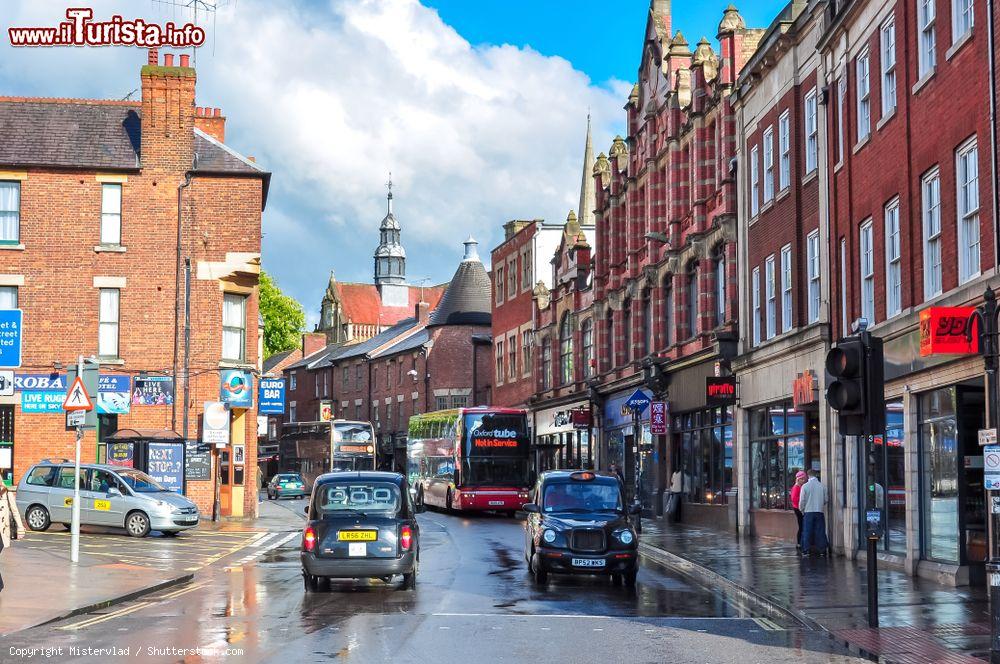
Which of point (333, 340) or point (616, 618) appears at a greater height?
point (333, 340)

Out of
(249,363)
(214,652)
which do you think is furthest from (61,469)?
(214,652)

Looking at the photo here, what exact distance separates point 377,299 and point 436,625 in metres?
129

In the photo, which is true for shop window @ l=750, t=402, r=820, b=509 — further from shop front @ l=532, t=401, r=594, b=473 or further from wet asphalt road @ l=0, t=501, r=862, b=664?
shop front @ l=532, t=401, r=594, b=473

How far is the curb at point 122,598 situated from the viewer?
1592 cm

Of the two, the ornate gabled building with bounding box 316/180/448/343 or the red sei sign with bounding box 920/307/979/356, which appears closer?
A: the red sei sign with bounding box 920/307/979/356

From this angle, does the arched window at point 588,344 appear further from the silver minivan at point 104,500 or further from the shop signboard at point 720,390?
the silver minivan at point 104,500

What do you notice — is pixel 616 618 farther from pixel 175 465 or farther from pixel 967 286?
pixel 175 465

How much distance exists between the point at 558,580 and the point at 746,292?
48.8 ft

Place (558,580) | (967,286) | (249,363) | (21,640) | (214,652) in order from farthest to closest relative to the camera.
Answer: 1. (249,363)
2. (558,580)
3. (967,286)
4. (21,640)
5. (214,652)

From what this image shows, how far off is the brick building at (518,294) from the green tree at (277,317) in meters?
18.5

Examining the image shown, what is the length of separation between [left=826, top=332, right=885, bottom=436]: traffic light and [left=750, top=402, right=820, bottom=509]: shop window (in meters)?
15.2

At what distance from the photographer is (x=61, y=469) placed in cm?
3341

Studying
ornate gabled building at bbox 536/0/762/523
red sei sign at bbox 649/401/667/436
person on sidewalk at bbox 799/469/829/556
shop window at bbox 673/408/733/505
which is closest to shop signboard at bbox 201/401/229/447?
ornate gabled building at bbox 536/0/762/523

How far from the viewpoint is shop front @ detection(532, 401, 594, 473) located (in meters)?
53.2
